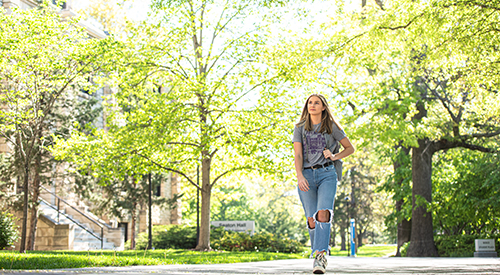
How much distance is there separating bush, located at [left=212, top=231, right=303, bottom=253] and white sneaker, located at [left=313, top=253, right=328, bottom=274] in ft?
50.6

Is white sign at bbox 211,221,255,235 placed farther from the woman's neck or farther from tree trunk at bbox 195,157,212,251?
the woman's neck

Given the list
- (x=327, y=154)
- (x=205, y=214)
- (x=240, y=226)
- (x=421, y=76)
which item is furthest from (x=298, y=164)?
(x=240, y=226)

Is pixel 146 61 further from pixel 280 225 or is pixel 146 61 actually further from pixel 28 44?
pixel 280 225

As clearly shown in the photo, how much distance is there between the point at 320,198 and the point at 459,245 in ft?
64.1

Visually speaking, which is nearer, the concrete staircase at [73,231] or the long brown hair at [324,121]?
the long brown hair at [324,121]

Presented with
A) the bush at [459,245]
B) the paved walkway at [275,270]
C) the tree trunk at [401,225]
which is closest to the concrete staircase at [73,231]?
the tree trunk at [401,225]

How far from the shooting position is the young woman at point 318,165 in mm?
4879

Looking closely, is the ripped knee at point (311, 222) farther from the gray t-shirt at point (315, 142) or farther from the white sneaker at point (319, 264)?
the gray t-shirt at point (315, 142)

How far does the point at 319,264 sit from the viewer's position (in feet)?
15.6

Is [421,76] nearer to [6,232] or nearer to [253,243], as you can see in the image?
[253,243]

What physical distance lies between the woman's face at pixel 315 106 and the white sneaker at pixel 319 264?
5.03 feet

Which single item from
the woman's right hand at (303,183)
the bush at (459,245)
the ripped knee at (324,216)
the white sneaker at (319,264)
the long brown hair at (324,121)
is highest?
the long brown hair at (324,121)

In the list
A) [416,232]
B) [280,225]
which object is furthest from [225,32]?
[280,225]

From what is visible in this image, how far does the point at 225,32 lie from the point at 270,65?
2.73 m
